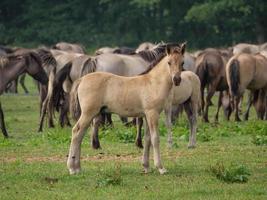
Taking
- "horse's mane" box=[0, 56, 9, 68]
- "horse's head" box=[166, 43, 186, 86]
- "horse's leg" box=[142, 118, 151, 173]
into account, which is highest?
"horse's head" box=[166, 43, 186, 86]

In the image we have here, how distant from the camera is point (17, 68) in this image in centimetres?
2097

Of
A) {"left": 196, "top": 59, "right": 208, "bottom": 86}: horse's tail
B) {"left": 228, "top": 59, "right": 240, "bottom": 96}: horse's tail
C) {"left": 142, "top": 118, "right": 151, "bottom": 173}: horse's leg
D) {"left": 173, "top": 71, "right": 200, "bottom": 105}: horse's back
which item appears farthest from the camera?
{"left": 196, "top": 59, "right": 208, "bottom": 86}: horse's tail

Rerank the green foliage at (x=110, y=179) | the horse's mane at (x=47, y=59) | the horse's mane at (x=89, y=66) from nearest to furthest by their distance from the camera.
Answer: the green foliage at (x=110, y=179), the horse's mane at (x=89, y=66), the horse's mane at (x=47, y=59)

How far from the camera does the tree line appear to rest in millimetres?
60688

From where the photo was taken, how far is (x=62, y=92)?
71.7 ft

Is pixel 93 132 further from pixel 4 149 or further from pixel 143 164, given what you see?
pixel 143 164

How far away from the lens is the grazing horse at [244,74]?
2453cm

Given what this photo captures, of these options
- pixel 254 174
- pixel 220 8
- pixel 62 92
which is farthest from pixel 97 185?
pixel 220 8

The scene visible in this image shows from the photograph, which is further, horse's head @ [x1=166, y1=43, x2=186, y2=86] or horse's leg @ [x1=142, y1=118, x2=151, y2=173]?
horse's leg @ [x1=142, y1=118, x2=151, y2=173]

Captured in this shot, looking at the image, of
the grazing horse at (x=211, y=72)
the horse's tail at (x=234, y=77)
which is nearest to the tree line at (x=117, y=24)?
the grazing horse at (x=211, y=72)

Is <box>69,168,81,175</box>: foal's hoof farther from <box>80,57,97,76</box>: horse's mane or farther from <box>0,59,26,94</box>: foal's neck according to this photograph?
<box>0,59,26,94</box>: foal's neck

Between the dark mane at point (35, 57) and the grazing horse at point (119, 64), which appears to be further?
the dark mane at point (35, 57)

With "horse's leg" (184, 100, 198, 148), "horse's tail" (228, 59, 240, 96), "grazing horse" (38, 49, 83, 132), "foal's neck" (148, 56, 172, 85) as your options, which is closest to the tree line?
"horse's tail" (228, 59, 240, 96)

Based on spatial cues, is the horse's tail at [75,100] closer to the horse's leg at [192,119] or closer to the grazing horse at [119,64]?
the horse's leg at [192,119]
